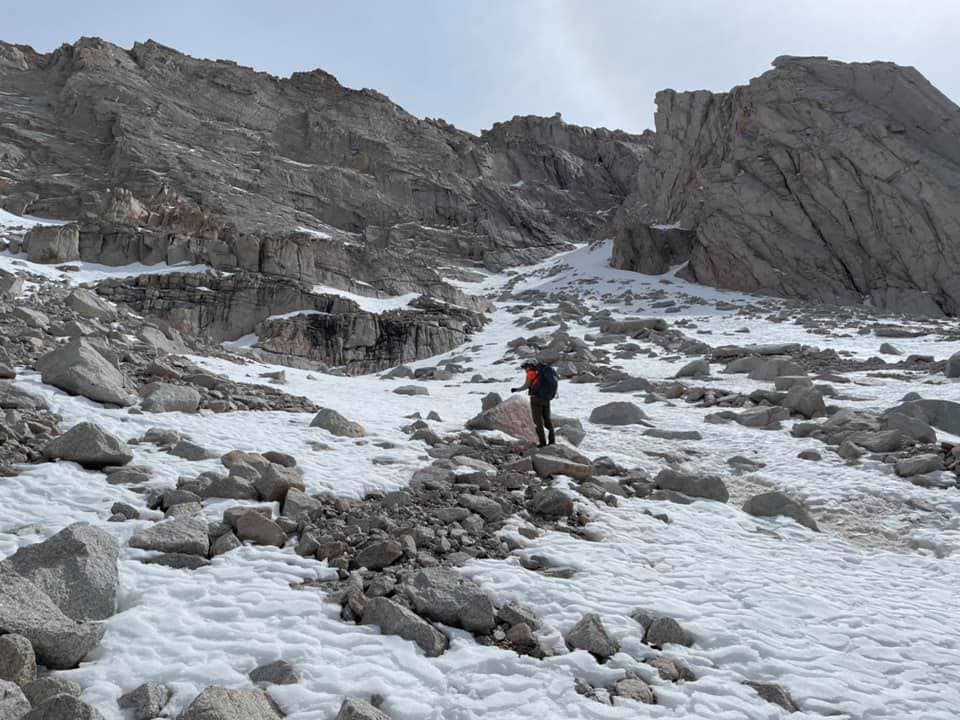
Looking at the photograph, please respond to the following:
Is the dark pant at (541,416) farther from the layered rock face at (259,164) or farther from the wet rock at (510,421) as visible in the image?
the layered rock face at (259,164)

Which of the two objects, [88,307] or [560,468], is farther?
[88,307]

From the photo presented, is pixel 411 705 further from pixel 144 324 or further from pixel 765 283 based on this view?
pixel 765 283

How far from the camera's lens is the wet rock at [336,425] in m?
11.7

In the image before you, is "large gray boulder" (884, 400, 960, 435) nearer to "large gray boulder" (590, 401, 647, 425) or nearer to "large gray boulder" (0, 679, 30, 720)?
"large gray boulder" (590, 401, 647, 425)

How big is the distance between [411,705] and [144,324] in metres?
19.9

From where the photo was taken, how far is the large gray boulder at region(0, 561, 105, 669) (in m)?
4.11

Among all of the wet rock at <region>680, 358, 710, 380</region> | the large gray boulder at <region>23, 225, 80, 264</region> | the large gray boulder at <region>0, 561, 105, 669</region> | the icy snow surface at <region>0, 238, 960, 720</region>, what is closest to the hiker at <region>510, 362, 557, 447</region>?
the icy snow surface at <region>0, 238, 960, 720</region>

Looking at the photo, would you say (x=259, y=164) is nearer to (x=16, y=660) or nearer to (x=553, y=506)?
(x=553, y=506)

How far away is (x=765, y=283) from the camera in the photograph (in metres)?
52.8

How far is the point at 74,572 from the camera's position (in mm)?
4863

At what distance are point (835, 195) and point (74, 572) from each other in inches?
2439

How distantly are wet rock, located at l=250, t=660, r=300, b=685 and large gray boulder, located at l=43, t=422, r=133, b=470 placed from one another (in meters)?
4.59

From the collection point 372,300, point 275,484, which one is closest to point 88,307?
point 275,484

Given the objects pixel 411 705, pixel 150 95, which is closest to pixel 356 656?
pixel 411 705
